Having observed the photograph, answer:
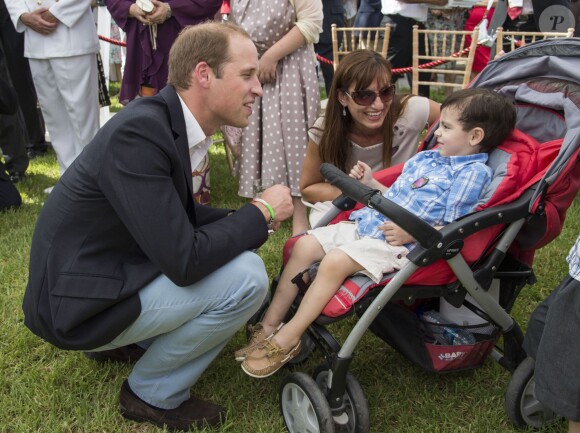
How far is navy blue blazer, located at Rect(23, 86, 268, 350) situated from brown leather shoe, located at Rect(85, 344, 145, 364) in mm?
521

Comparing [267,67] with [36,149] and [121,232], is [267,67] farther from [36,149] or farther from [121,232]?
[36,149]

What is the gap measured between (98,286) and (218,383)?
77 cm

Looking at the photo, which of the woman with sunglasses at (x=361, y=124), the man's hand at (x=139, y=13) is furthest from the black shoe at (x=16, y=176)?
the woman with sunglasses at (x=361, y=124)

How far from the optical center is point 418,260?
188 cm

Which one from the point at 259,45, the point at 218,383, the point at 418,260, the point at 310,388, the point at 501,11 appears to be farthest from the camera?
the point at 501,11

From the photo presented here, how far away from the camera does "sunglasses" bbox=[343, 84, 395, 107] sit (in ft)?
8.93

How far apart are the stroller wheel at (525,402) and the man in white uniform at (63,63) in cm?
342

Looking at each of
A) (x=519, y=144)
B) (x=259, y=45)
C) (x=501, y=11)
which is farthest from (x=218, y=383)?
(x=501, y=11)

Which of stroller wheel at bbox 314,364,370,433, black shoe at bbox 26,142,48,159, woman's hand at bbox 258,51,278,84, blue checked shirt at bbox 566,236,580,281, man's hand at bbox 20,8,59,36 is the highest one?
man's hand at bbox 20,8,59,36

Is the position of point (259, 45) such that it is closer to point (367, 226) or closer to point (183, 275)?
point (367, 226)

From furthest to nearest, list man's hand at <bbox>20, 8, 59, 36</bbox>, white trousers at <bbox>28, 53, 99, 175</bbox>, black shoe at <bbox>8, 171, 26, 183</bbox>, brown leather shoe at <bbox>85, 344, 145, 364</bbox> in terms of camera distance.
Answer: black shoe at <bbox>8, 171, 26, 183</bbox> → white trousers at <bbox>28, 53, 99, 175</bbox> → man's hand at <bbox>20, 8, 59, 36</bbox> → brown leather shoe at <bbox>85, 344, 145, 364</bbox>

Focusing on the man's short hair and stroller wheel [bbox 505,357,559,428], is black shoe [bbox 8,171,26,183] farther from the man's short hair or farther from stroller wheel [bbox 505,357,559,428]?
stroller wheel [bbox 505,357,559,428]

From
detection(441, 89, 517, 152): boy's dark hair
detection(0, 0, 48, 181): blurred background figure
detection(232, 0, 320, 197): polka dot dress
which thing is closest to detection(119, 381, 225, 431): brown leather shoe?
detection(441, 89, 517, 152): boy's dark hair

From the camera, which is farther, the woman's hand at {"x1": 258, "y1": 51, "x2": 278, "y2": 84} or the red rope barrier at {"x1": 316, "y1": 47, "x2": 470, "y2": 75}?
the red rope barrier at {"x1": 316, "y1": 47, "x2": 470, "y2": 75}
